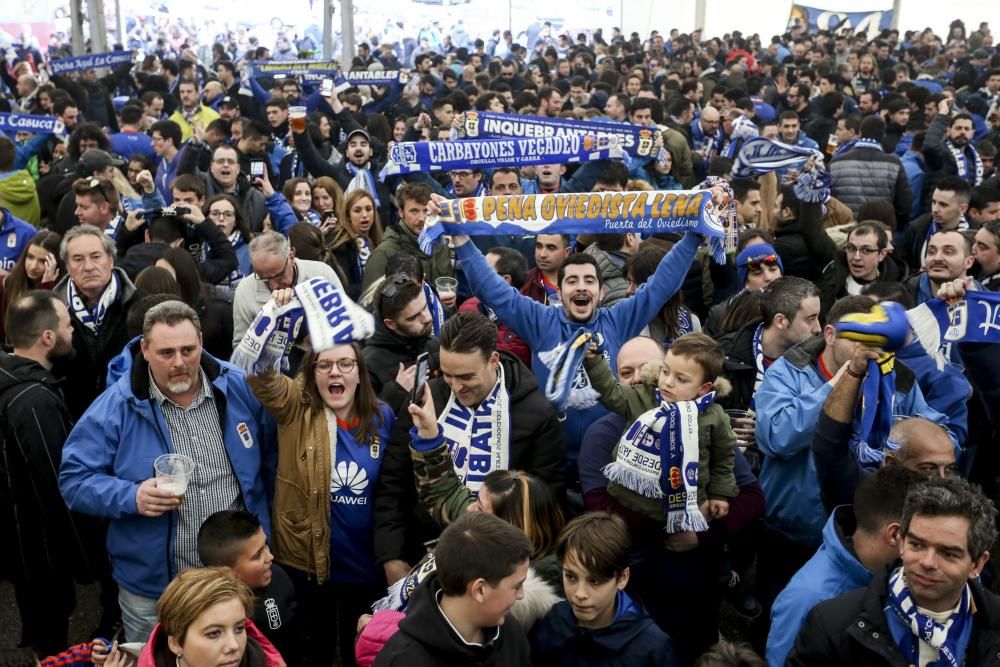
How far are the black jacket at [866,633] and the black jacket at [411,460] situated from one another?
57.3 inches

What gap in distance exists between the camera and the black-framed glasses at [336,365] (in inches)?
162

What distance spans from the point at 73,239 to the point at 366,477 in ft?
7.88

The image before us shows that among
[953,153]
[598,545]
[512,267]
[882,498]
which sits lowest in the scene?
[598,545]

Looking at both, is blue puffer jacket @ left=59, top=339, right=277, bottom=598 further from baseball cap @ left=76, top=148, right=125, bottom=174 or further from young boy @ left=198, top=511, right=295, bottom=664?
baseball cap @ left=76, top=148, right=125, bottom=174

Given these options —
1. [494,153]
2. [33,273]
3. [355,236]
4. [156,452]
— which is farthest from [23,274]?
[494,153]

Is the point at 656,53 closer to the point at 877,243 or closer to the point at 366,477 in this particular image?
the point at 877,243

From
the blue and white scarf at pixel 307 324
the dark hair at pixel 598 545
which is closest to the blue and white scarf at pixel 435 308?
the blue and white scarf at pixel 307 324

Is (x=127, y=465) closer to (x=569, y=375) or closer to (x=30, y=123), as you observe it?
(x=569, y=375)

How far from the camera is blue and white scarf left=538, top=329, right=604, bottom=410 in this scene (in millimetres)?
4244

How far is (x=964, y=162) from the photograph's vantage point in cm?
972

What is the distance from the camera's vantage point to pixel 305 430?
4172 millimetres

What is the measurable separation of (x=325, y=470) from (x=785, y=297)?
230 centimetres

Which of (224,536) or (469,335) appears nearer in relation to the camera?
(224,536)

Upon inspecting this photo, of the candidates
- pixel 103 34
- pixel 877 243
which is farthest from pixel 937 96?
pixel 103 34
